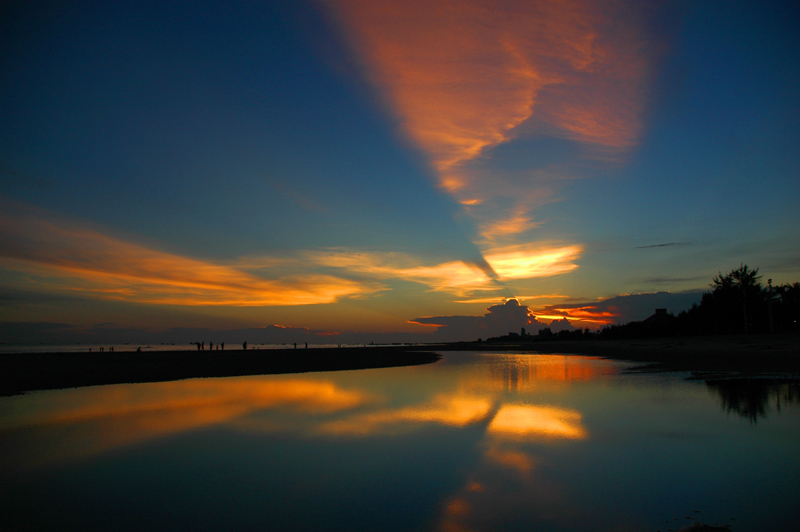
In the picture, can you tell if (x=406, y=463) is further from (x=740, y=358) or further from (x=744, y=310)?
(x=744, y=310)

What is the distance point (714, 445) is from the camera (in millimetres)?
12055

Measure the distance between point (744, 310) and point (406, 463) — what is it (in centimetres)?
6994

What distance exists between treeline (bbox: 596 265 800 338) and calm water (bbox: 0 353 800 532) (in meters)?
58.0

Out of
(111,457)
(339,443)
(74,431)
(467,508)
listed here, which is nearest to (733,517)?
(467,508)

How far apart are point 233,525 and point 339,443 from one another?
5670 millimetres

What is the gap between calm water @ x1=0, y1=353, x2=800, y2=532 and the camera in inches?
307

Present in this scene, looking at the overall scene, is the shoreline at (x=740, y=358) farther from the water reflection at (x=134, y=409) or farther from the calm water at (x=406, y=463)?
the water reflection at (x=134, y=409)

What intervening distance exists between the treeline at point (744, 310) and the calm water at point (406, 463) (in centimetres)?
5800

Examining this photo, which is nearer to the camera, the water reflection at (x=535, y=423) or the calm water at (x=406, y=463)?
the calm water at (x=406, y=463)

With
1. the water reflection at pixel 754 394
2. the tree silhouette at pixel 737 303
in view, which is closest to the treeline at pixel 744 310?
the tree silhouette at pixel 737 303

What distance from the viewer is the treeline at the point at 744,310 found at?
6562cm

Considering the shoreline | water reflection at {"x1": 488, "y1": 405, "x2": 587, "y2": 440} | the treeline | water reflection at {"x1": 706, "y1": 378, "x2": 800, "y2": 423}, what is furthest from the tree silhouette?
water reflection at {"x1": 488, "y1": 405, "x2": 587, "y2": 440}

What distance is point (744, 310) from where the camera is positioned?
61.5 m

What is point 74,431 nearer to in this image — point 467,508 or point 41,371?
point 467,508
